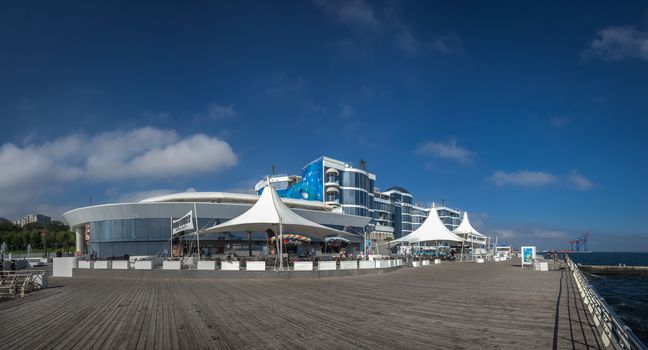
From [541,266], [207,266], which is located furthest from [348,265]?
[541,266]

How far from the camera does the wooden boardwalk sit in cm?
807

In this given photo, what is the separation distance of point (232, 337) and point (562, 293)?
14136mm

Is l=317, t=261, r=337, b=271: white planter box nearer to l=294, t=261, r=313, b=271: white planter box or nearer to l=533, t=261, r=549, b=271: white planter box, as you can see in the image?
l=294, t=261, r=313, b=271: white planter box

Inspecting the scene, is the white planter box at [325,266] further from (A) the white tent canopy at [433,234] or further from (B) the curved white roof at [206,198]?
(B) the curved white roof at [206,198]

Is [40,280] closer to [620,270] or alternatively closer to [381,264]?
[381,264]

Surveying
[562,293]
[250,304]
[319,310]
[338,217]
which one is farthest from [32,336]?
[338,217]

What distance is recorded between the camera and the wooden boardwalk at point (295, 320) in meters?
8.07

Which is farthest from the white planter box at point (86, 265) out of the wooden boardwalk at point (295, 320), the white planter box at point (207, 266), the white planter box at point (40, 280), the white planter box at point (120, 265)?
the wooden boardwalk at point (295, 320)

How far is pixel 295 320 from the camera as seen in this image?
10.3 m

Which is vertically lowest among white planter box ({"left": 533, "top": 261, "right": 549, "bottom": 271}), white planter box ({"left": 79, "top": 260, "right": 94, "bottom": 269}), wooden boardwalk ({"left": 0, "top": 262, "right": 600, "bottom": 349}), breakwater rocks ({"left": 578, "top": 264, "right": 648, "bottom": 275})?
breakwater rocks ({"left": 578, "top": 264, "right": 648, "bottom": 275})

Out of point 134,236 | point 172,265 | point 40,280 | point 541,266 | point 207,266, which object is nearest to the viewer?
point 40,280

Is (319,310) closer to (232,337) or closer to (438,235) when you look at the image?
(232,337)

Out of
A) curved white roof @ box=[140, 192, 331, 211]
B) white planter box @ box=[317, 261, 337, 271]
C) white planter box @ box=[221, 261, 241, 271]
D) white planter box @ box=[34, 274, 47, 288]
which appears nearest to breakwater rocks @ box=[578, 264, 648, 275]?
curved white roof @ box=[140, 192, 331, 211]

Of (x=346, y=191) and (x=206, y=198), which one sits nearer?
(x=206, y=198)
